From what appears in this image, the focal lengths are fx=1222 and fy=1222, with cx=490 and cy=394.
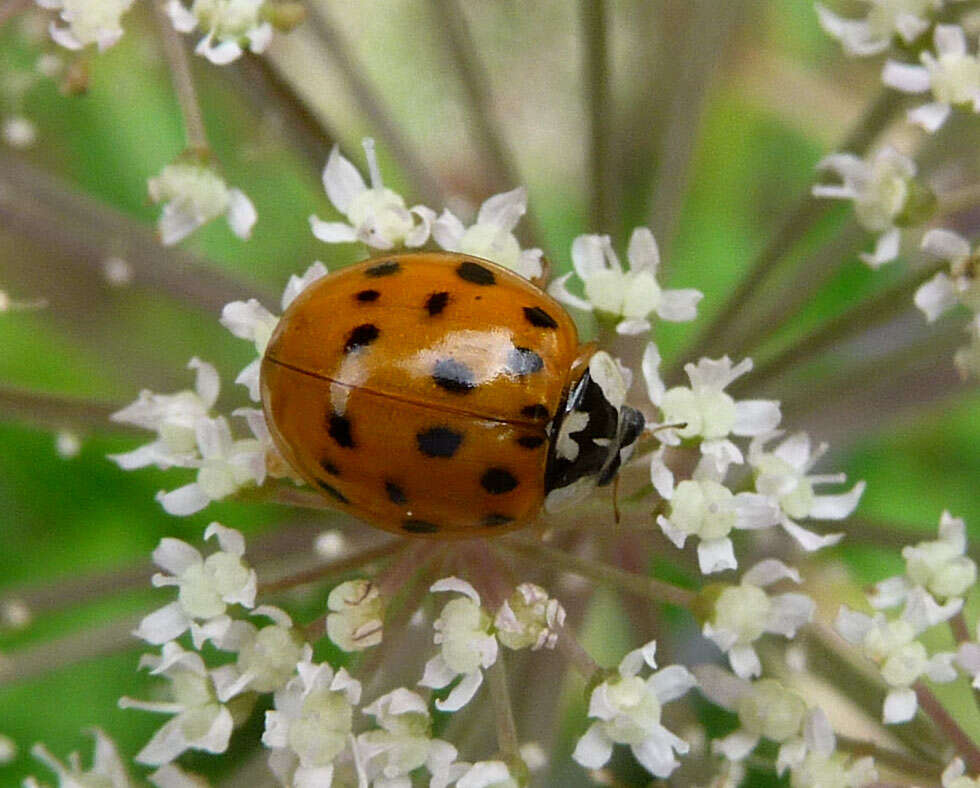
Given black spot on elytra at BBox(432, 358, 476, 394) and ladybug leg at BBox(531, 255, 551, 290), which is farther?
ladybug leg at BBox(531, 255, 551, 290)

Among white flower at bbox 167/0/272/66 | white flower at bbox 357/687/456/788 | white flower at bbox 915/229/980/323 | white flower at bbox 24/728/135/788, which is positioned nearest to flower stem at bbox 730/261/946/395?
white flower at bbox 915/229/980/323

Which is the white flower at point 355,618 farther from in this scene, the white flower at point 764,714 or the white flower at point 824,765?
the white flower at point 824,765

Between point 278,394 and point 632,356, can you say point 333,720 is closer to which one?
point 278,394

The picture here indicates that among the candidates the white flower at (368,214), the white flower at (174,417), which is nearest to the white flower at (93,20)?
the white flower at (368,214)

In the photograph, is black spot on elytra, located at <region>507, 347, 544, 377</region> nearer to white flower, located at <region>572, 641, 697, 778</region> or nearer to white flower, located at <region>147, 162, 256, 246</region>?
white flower, located at <region>572, 641, 697, 778</region>

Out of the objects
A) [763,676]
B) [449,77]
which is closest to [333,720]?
[763,676]

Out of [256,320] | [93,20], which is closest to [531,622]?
[256,320]
